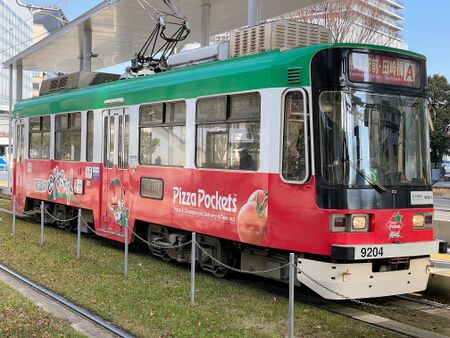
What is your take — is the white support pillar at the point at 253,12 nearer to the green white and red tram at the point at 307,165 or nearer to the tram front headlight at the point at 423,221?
the green white and red tram at the point at 307,165

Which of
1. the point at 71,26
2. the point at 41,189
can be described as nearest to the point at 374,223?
the point at 41,189

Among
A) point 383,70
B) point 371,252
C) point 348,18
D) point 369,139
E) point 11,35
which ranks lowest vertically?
point 371,252

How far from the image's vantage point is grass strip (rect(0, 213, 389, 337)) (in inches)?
247

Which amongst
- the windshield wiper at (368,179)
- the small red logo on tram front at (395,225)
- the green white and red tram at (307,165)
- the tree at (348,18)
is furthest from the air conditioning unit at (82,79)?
the tree at (348,18)

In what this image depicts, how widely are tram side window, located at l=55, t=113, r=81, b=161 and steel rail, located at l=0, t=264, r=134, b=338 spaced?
401 centimetres

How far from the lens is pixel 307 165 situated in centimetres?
689

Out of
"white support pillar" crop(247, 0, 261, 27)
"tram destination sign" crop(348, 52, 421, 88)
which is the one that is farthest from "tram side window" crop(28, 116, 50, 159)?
"tram destination sign" crop(348, 52, 421, 88)

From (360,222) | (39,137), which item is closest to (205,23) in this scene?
(39,137)

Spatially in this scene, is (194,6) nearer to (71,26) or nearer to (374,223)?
(71,26)

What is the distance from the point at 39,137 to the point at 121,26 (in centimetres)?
722

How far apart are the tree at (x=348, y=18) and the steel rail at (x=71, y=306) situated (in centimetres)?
1444

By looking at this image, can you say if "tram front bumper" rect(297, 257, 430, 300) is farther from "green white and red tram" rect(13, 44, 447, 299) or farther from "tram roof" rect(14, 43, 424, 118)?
"tram roof" rect(14, 43, 424, 118)

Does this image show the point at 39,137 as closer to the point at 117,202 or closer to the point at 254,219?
the point at 117,202

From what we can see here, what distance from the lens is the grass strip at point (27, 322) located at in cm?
595
